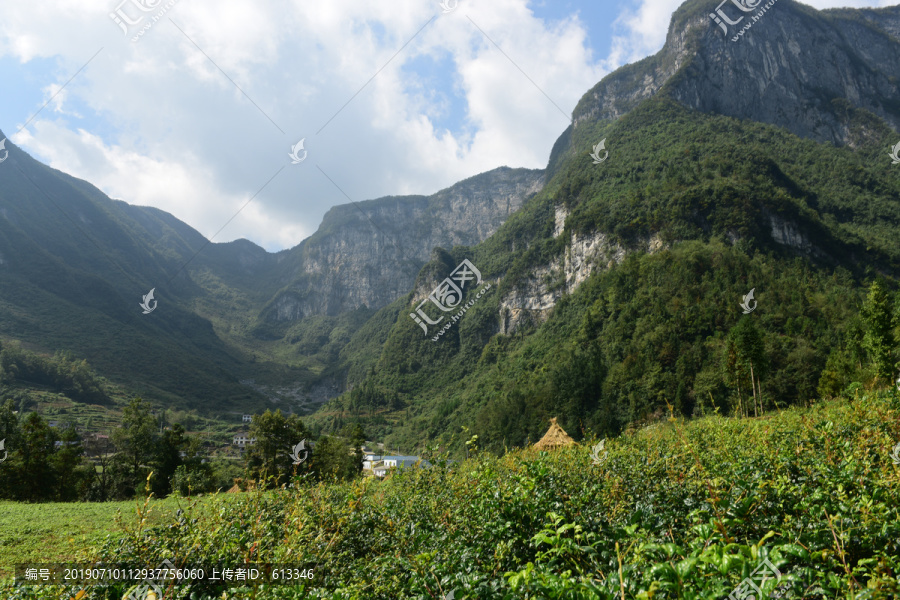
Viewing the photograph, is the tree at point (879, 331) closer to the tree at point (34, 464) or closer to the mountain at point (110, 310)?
the tree at point (34, 464)

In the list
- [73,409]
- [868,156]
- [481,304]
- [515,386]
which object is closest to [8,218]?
[73,409]

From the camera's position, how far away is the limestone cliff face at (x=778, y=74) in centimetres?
11269

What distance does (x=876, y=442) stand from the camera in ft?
14.7

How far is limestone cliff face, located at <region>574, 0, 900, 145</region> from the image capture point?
112688 millimetres

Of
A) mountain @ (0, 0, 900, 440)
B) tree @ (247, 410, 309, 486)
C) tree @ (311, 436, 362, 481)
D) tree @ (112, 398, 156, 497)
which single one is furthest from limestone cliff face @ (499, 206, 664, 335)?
tree @ (112, 398, 156, 497)

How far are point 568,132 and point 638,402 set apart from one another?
154272 mm

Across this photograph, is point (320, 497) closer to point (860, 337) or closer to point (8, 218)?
point (860, 337)

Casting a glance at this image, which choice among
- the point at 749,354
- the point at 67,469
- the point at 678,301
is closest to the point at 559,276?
the point at 678,301

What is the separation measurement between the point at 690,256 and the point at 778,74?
92886 millimetres

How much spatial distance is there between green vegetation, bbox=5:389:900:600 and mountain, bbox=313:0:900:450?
2.42 metres

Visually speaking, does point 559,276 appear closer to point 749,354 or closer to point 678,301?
point 678,301

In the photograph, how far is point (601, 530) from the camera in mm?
3379

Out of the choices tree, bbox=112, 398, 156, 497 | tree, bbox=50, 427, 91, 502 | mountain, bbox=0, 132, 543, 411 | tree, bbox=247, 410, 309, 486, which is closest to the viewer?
tree, bbox=50, 427, 91, 502

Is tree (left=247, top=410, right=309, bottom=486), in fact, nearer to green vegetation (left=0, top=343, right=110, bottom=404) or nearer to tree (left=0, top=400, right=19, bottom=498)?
tree (left=0, top=400, right=19, bottom=498)
